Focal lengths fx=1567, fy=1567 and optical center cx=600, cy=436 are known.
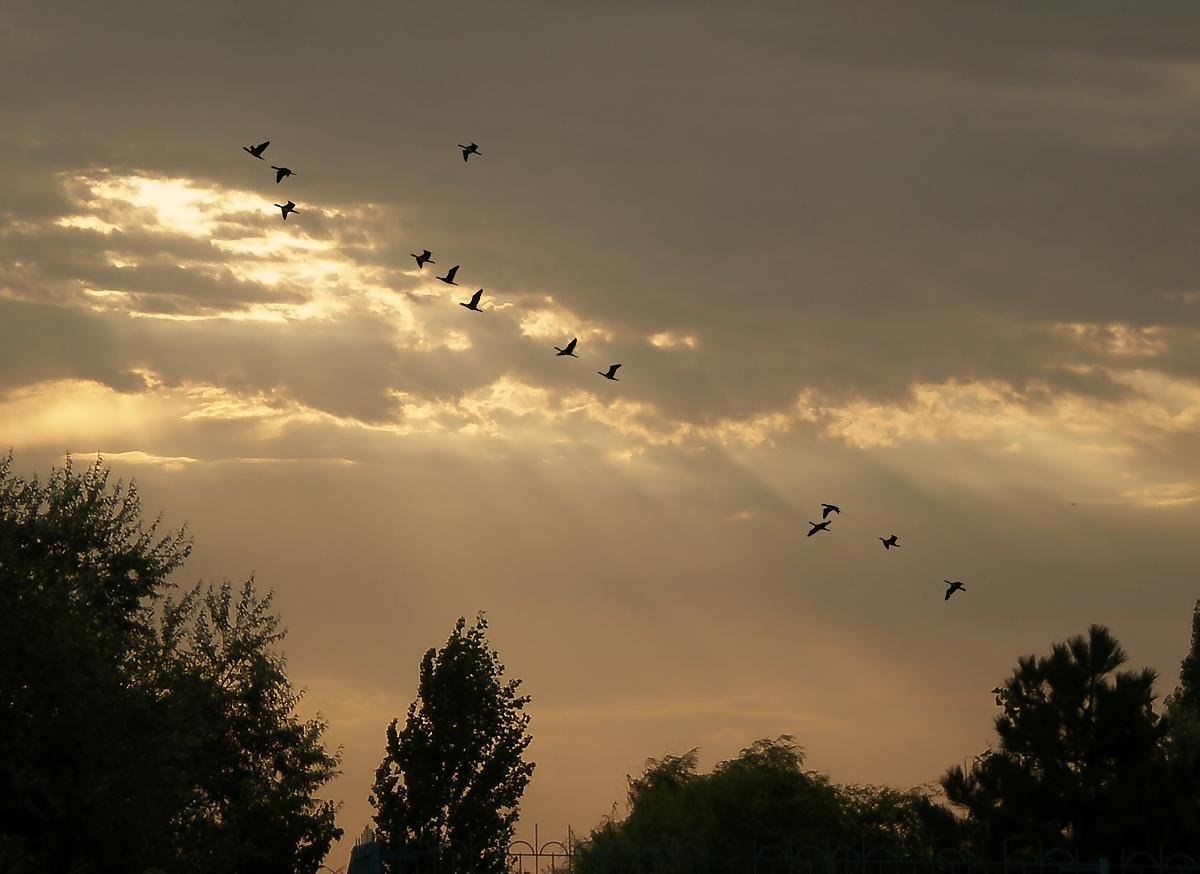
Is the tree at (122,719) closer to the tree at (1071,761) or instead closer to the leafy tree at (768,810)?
the leafy tree at (768,810)

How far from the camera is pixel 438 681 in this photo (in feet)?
121

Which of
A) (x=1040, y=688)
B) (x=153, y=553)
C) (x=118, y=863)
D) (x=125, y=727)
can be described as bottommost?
(x=118, y=863)

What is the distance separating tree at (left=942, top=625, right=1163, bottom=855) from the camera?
133 feet

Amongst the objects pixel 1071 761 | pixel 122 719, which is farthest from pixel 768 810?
pixel 122 719

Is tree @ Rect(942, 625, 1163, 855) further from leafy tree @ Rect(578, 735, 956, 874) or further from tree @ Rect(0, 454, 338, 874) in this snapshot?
tree @ Rect(0, 454, 338, 874)

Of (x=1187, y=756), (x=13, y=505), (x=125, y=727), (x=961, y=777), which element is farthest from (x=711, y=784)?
(x=125, y=727)

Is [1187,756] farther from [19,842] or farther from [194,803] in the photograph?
[19,842]

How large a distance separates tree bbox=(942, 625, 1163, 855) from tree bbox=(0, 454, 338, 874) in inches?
798

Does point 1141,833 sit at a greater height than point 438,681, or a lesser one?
lesser

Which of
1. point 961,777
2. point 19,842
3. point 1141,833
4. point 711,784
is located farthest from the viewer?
point 711,784

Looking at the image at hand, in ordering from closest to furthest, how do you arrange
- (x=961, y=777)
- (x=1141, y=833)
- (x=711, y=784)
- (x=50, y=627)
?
(x=50, y=627), (x=1141, y=833), (x=961, y=777), (x=711, y=784)

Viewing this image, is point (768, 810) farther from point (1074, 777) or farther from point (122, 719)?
point (122, 719)

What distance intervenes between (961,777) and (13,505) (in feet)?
88.6

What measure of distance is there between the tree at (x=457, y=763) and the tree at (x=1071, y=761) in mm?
13123
